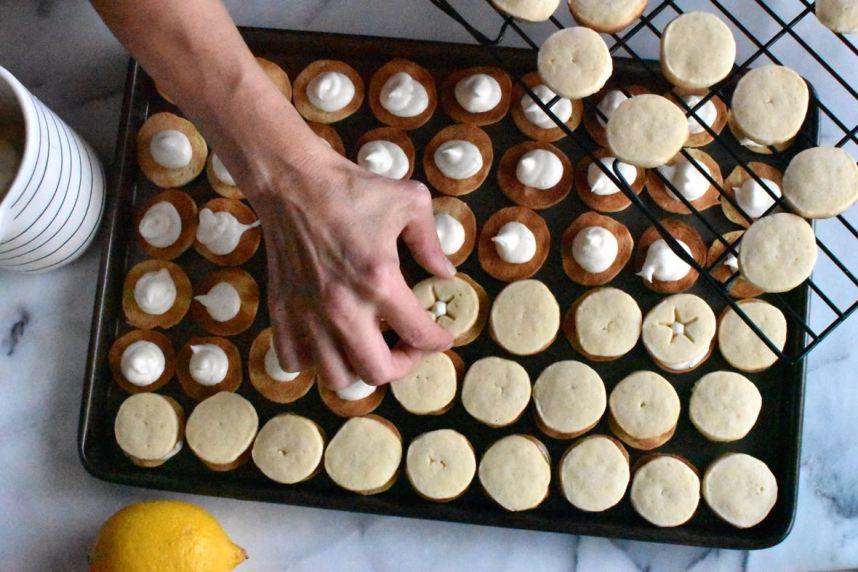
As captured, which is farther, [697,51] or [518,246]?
[518,246]

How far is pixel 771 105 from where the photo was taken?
88cm

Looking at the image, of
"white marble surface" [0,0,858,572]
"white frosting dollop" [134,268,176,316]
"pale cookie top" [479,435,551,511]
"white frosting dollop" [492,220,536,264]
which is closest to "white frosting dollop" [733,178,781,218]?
"white marble surface" [0,0,858,572]

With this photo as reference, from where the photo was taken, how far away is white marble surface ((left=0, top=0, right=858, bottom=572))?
1.03m

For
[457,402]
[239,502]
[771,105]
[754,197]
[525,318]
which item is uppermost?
[771,105]

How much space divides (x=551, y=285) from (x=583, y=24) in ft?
1.01

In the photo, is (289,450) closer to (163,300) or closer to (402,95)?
(163,300)

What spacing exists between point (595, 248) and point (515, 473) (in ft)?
0.90

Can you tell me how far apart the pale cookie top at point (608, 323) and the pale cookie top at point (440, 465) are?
0.63ft

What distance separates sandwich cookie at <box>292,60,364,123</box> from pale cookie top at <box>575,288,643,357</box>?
38cm

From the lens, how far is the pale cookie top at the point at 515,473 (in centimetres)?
97

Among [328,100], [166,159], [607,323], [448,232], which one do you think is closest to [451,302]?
[448,232]

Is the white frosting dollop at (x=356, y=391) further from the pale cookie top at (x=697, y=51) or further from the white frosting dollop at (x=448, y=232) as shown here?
the pale cookie top at (x=697, y=51)

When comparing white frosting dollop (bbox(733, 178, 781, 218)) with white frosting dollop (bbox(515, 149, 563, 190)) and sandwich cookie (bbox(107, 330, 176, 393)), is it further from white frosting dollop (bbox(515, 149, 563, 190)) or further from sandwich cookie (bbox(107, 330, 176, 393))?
sandwich cookie (bbox(107, 330, 176, 393))

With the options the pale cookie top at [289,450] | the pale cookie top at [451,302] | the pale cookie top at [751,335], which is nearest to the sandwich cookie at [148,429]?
the pale cookie top at [289,450]
